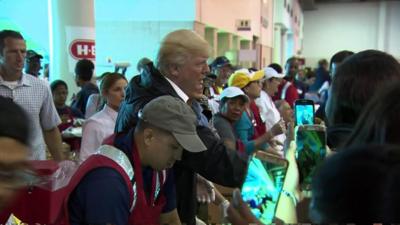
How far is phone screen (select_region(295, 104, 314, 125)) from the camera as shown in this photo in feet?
9.06

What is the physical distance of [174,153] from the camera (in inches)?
70.7

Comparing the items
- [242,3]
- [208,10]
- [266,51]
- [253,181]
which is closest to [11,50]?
[253,181]

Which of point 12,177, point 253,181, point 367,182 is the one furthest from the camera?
point 253,181

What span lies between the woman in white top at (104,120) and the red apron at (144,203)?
160 centimetres

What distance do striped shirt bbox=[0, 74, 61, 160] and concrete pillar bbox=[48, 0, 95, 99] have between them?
2759 millimetres

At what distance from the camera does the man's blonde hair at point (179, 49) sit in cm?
223

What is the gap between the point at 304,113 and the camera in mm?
2795

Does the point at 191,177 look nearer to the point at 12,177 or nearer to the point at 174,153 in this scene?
the point at 174,153

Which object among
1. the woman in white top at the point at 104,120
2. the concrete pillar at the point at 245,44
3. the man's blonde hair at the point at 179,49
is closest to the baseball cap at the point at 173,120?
the man's blonde hair at the point at 179,49

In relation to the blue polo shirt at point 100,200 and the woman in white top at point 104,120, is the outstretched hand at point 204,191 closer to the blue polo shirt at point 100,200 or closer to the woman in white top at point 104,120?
the blue polo shirt at point 100,200

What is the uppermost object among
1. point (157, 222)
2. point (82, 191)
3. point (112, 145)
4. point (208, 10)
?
point (208, 10)

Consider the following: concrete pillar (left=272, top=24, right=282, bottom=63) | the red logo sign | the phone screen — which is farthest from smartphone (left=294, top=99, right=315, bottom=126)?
concrete pillar (left=272, top=24, right=282, bottom=63)

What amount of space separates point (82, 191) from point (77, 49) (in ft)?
17.0

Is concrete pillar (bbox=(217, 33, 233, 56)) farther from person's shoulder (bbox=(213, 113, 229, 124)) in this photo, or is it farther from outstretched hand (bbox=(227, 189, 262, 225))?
outstretched hand (bbox=(227, 189, 262, 225))
